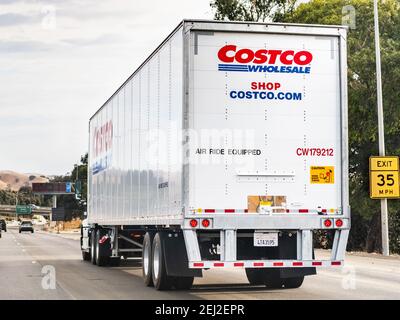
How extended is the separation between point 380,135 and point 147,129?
15844 millimetres

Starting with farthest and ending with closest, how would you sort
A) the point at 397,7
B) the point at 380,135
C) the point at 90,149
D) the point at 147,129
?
the point at 397,7 → the point at 380,135 → the point at 90,149 → the point at 147,129

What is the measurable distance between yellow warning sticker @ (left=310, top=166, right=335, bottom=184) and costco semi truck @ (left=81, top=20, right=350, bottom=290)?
2 cm

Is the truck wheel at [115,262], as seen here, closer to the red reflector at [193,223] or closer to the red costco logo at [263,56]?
the red reflector at [193,223]

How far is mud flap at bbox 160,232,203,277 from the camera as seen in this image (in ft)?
48.9

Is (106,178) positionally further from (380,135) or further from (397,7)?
(397,7)

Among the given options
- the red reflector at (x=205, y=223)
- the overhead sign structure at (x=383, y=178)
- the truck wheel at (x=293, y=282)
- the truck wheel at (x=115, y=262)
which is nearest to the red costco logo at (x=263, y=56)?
the red reflector at (x=205, y=223)

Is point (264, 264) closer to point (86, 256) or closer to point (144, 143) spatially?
point (144, 143)

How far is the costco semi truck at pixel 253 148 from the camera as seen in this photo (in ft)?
46.7

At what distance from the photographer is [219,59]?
567 inches

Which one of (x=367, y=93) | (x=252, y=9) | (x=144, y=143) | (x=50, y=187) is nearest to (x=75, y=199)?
(x=50, y=187)

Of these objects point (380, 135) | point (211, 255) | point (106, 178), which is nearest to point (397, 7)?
point (380, 135)

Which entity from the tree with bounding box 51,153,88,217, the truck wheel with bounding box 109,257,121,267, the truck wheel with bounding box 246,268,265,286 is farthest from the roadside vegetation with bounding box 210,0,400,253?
the tree with bounding box 51,153,88,217

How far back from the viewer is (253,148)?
A: 1446 cm

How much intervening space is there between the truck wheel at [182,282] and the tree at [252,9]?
3475 cm
